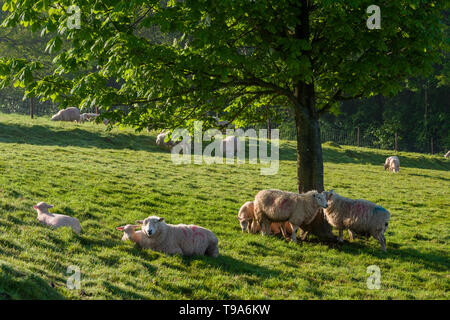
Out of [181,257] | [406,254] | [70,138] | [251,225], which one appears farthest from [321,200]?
[70,138]

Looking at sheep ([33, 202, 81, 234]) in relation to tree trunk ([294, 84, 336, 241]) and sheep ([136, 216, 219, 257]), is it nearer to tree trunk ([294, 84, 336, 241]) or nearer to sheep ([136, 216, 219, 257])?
sheep ([136, 216, 219, 257])

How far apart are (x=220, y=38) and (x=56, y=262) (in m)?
5.00

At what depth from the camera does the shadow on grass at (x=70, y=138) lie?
22.8m

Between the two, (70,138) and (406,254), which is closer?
(406,254)

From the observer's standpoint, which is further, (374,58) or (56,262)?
(374,58)

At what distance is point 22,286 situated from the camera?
4695 mm

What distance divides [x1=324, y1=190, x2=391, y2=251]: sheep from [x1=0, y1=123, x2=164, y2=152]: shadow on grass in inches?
642

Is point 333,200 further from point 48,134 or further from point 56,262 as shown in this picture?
point 48,134

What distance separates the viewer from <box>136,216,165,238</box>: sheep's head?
7.89 meters

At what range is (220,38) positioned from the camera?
812 cm

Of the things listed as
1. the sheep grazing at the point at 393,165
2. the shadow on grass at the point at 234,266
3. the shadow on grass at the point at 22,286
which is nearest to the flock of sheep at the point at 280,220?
the shadow on grass at the point at 234,266

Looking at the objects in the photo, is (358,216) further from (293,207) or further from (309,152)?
(309,152)

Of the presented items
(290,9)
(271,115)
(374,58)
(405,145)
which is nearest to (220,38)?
(290,9)

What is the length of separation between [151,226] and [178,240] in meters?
0.72
